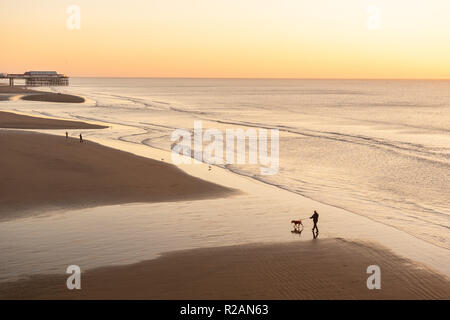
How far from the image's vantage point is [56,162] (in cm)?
3328

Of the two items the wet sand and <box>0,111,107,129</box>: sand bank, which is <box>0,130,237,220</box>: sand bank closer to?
the wet sand

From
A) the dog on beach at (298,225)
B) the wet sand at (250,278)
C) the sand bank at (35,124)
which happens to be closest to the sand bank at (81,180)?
the dog on beach at (298,225)

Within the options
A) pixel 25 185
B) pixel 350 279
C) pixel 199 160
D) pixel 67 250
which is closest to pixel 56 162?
pixel 25 185

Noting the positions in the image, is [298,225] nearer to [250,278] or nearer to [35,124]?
[250,278]

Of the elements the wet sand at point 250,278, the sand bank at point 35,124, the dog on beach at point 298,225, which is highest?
the sand bank at point 35,124

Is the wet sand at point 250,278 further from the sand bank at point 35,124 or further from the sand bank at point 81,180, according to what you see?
the sand bank at point 35,124

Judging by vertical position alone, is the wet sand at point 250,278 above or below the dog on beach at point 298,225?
below

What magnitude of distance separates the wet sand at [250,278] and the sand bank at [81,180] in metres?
8.86

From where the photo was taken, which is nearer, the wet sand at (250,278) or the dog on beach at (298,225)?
the wet sand at (250,278)

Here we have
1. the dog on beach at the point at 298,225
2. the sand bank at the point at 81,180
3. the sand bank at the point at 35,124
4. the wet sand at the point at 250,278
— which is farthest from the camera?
the sand bank at the point at 35,124

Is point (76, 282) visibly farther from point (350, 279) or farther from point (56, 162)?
point (56, 162)

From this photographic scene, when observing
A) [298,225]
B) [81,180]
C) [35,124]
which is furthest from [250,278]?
[35,124]

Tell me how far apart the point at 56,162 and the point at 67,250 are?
1664cm

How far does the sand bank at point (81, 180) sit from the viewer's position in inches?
982
